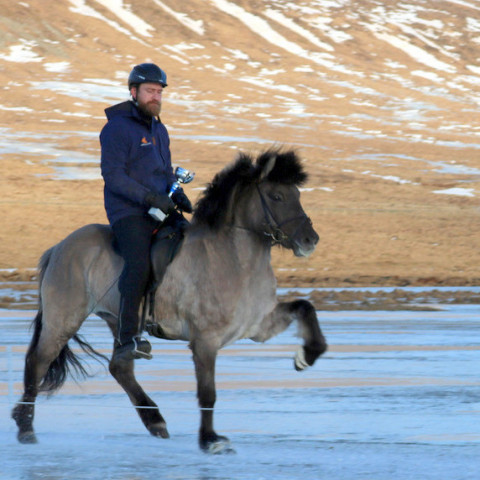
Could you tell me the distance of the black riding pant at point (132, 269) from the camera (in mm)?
7652

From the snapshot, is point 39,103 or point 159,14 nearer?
point 39,103

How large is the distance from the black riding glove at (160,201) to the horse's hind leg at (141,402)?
1125mm

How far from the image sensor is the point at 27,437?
24.9 ft

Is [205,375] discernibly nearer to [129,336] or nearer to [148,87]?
[129,336]

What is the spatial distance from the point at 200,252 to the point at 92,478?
6.38 ft

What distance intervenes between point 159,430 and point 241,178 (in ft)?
5.72

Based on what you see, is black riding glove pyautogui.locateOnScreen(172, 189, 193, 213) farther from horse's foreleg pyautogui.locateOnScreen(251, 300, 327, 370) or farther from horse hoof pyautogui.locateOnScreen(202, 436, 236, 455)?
horse hoof pyautogui.locateOnScreen(202, 436, 236, 455)

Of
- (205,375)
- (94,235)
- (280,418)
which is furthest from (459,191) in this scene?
(205,375)

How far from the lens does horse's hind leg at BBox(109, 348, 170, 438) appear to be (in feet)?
25.0

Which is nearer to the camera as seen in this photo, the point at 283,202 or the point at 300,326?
the point at 283,202

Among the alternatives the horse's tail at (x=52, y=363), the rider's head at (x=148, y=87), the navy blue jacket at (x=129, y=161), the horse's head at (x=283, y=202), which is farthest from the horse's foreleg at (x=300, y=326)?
the rider's head at (x=148, y=87)

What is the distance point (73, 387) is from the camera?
10227 mm

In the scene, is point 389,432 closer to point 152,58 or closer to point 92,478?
point 92,478

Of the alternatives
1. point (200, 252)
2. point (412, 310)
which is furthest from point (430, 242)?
point (200, 252)
